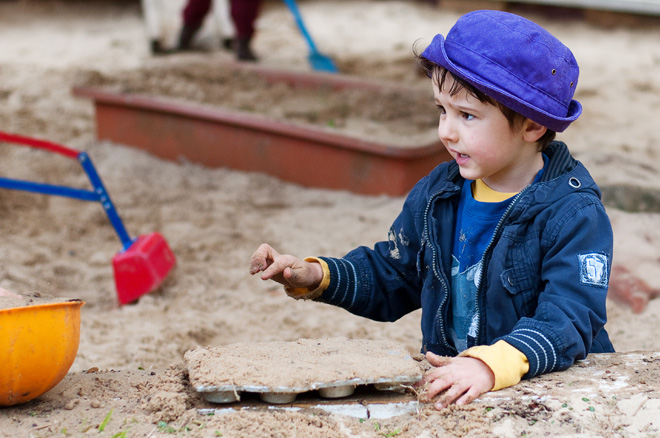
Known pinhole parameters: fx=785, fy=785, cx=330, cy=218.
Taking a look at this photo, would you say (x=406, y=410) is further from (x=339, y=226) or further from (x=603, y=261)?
(x=339, y=226)

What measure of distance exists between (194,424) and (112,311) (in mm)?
1593

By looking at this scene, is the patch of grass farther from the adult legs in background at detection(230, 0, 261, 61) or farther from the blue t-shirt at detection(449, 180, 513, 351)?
the adult legs in background at detection(230, 0, 261, 61)

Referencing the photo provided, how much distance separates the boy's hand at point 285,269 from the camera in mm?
1712

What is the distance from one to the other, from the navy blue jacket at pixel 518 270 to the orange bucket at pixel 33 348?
628 millimetres

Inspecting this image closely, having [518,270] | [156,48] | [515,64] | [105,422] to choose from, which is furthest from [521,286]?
[156,48]

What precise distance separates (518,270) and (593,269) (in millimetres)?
153

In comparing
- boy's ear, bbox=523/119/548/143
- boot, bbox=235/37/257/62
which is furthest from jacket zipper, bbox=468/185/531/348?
boot, bbox=235/37/257/62

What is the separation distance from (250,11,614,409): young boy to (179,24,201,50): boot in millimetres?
4697

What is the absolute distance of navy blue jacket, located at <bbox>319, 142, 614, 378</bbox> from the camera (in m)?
1.53

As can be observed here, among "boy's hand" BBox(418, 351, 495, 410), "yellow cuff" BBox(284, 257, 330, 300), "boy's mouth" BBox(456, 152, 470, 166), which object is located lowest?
"yellow cuff" BBox(284, 257, 330, 300)

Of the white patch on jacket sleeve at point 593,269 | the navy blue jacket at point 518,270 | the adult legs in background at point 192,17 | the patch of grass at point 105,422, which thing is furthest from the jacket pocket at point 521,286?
the adult legs in background at point 192,17

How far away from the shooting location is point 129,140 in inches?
180

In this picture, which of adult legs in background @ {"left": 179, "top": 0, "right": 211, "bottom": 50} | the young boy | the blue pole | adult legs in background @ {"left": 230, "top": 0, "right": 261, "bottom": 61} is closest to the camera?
the young boy

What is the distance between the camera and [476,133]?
1.61 metres
